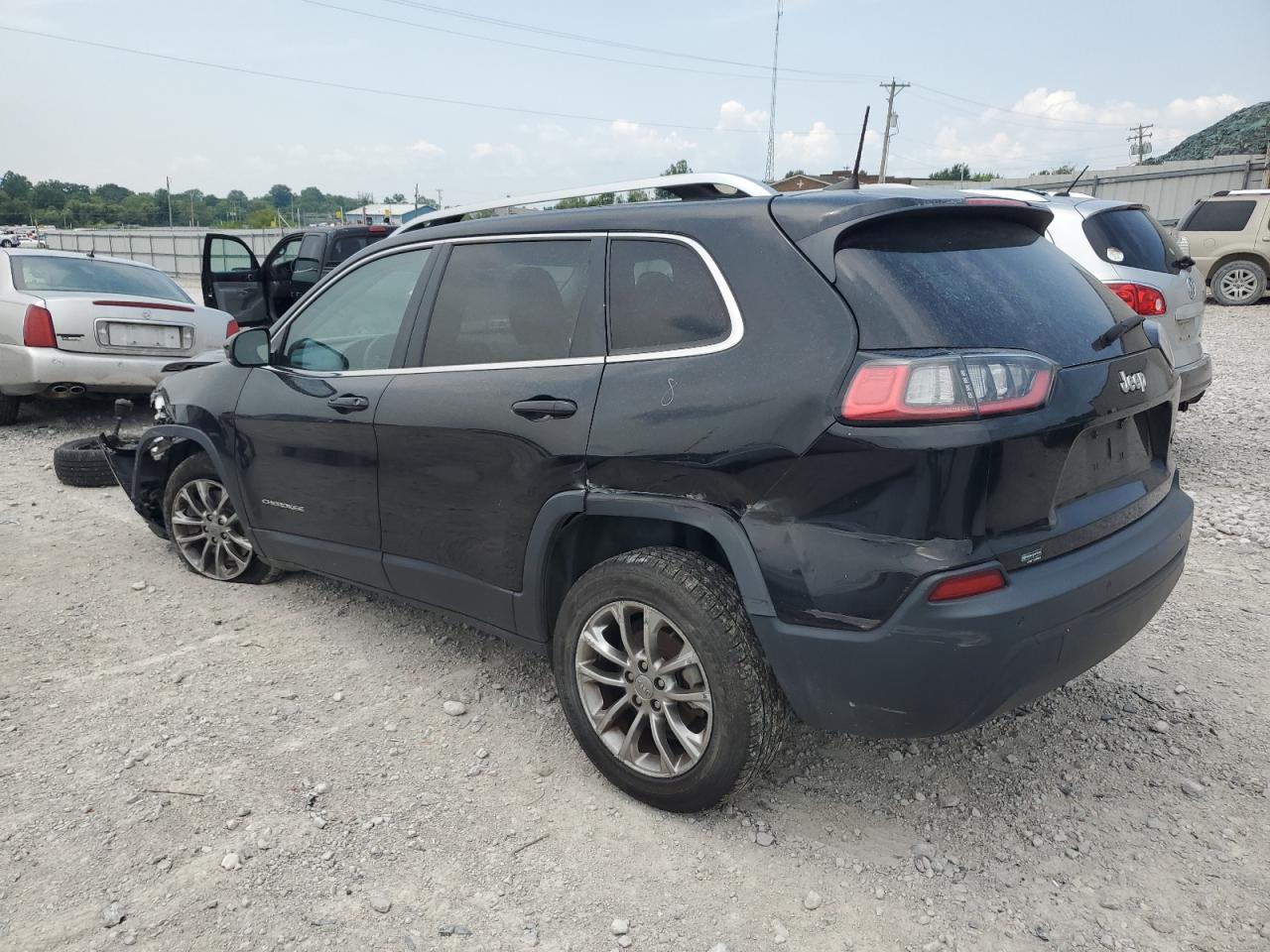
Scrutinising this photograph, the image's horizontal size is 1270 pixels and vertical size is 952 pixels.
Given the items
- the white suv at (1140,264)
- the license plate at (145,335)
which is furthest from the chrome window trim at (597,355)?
the license plate at (145,335)

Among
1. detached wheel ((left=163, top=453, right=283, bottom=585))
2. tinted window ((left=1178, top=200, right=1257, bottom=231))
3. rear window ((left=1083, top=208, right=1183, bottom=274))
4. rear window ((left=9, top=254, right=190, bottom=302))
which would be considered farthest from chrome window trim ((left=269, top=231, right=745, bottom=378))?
tinted window ((left=1178, top=200, right=1257, bottom=231))

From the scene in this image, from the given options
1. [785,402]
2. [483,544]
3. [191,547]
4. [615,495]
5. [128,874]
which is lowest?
[128,874]

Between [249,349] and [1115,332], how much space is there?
3342mm

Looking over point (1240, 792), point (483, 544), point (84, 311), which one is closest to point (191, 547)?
point (483, 544)

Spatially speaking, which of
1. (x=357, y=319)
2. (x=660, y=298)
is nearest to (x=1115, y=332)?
(x=660, y=298)

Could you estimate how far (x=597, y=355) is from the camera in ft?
9.47

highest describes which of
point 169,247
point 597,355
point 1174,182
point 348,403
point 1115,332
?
point 1174,182

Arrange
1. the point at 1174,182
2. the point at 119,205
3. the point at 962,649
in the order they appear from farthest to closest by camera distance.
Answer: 1. the point at 119,205
2. the point at 1174,182
3. the point at 962,649

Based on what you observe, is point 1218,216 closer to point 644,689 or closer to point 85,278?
point 85,278

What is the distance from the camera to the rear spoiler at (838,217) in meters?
2.48

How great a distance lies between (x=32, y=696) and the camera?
3.54 metres

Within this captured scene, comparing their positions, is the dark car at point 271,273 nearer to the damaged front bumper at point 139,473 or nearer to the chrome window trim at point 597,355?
the damaged front bumper at point 139,473

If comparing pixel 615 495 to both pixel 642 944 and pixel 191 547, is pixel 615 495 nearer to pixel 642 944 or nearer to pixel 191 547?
pixel 642 944

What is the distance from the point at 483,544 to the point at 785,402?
4.18 ft
